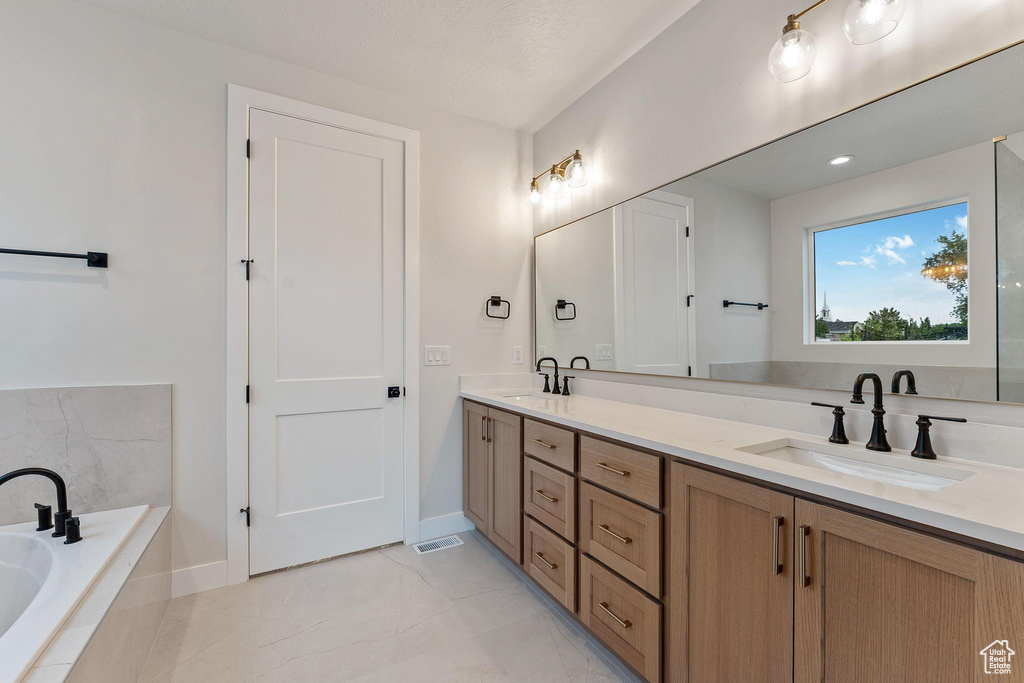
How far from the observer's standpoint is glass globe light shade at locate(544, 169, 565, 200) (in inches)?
104

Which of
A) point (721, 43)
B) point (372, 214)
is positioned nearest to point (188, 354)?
point (372, 214)

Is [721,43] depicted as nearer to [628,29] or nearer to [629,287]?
[628,29]

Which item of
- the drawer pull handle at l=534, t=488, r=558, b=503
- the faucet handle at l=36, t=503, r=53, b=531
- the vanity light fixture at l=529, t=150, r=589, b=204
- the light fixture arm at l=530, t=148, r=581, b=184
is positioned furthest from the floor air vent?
the light fixture arm at l=530, t=148, r=581, b=184

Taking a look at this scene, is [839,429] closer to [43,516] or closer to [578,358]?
[578,358]

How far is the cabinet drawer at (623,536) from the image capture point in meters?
1.34

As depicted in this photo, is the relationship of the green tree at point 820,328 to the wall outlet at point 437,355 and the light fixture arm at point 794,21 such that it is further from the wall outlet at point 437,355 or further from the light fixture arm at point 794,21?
the wall outlet at point 437,355

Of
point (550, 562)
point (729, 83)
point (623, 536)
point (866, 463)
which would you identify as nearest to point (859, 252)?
point (866, 463)

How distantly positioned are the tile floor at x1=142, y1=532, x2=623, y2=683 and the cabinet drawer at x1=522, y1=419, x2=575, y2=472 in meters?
0.69

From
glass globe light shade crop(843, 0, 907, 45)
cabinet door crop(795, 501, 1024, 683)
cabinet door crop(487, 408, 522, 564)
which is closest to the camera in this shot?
cabinet door crop(795, 501, 1024, 683)

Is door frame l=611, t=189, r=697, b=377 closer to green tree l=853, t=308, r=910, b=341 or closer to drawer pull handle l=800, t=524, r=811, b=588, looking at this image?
green tree l=853, t=308, r=910, b=341

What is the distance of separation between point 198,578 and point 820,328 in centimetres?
282

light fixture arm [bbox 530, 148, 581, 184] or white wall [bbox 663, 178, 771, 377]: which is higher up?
light fixture arm [bbox 530, 148, 581, 184]

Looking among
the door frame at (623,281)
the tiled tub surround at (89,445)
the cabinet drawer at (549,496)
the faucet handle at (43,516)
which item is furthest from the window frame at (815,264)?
the faucet handle at (43,516)

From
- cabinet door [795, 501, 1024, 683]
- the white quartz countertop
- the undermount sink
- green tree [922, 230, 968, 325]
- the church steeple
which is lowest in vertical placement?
cabinet door [795, 501, 1024, 683]
